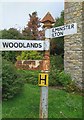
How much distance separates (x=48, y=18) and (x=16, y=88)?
2.47m

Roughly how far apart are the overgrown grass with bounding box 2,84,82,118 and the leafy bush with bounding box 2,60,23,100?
0.18 m

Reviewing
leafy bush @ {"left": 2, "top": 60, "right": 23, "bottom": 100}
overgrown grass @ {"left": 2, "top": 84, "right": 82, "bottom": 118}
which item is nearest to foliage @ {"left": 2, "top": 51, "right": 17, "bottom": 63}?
overgrown grass @ {"left": 2, "top": 84, "right": 82, "bottom": 118}

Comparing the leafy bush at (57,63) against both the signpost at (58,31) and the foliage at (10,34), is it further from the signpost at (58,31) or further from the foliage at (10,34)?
the signpost at (58,31)

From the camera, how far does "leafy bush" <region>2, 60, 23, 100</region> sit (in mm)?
7004

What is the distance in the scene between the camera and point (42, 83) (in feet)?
16.4

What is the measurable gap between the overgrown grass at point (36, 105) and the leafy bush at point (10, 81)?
0.60 feet

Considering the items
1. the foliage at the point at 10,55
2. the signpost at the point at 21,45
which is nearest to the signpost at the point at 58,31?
the signpost at the point at 21,45

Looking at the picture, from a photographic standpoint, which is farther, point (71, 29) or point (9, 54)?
point (9, 54)

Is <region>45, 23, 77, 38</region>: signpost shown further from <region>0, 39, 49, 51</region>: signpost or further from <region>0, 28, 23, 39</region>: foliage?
<region>0, 28, 23, 39</region>: foliage

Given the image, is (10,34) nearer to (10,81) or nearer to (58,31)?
(10,81)

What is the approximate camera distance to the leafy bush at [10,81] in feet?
23.0

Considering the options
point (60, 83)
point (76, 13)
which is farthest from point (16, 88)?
point (76, 13)

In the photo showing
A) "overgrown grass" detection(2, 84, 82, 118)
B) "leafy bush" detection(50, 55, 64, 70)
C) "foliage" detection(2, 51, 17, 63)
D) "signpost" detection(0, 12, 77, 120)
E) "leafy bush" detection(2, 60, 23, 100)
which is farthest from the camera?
"foliage" detection(2, 51, 17, 63)

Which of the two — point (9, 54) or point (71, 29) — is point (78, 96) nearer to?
point (71, 29)
